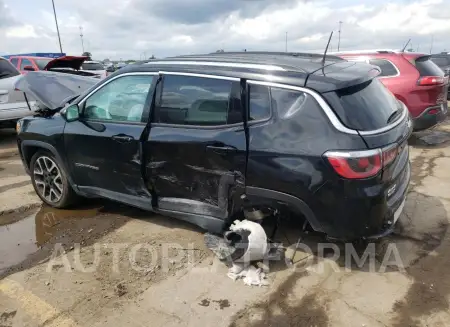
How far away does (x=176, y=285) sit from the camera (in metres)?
3.10

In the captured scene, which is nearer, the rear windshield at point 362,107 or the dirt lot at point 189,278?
the dirt lot at point 189,278

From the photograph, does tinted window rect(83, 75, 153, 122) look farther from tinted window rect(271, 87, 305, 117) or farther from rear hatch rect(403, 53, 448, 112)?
rear hatch rect(403, 53, 448, 112)

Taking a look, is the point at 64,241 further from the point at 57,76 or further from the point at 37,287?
the point at 57,76

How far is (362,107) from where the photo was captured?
2982 mm

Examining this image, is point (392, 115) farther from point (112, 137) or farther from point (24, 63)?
point (24, 63)

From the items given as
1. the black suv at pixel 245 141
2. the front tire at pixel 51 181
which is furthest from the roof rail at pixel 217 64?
the front tire at pixel 51 181

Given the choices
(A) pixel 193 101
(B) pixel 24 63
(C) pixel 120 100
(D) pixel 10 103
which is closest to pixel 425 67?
(A) pixel 193 101

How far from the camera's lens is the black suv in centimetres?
283

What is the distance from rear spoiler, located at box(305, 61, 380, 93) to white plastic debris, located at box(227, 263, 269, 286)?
1526 mm

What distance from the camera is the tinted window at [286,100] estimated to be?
2.93 metres

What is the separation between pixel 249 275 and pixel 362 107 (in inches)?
62.8

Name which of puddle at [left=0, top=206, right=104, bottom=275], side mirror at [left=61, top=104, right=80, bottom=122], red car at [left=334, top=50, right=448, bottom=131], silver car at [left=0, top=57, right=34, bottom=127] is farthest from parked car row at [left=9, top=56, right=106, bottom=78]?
red car at [left=334, top=50, right=448, bottom=131]

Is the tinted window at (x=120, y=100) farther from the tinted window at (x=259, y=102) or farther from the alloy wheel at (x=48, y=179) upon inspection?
the tinted window at (x=259, y=102)

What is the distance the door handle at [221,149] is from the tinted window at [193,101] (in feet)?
0.67
